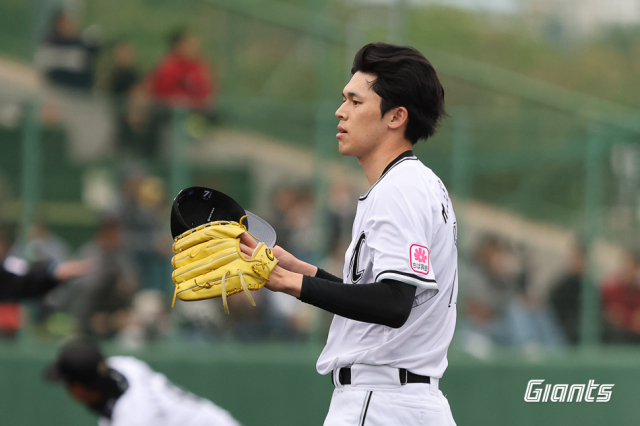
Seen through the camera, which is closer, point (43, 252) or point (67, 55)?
point (43, 252)

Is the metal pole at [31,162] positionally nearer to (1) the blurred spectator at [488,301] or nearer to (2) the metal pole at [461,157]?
(2) the metal pole at [461,157]

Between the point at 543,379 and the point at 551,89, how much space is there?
11043 millimetres

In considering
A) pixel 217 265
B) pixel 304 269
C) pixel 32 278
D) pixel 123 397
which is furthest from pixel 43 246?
pixel 217 265

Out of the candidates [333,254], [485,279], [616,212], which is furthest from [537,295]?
[333,254]

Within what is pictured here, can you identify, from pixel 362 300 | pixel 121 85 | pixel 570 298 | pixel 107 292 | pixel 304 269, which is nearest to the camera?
Answer: pixel 362 300

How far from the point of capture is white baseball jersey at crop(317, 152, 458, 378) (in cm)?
282

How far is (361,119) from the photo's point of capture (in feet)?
10.2

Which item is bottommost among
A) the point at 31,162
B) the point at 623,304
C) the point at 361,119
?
the point at 623,304

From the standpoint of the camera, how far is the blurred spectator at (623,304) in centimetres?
787

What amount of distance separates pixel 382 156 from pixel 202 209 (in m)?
0.72

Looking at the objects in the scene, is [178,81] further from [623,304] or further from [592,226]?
[623,304]

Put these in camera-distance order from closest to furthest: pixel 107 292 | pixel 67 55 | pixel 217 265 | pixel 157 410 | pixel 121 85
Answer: pixel 217 265, pixel 157 410, pixel 107 292, pixel 121 85, pixel 67 55

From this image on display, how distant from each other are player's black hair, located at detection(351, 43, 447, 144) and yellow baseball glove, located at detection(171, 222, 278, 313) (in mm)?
746

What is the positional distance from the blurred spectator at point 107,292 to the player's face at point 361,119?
4.61 metres
